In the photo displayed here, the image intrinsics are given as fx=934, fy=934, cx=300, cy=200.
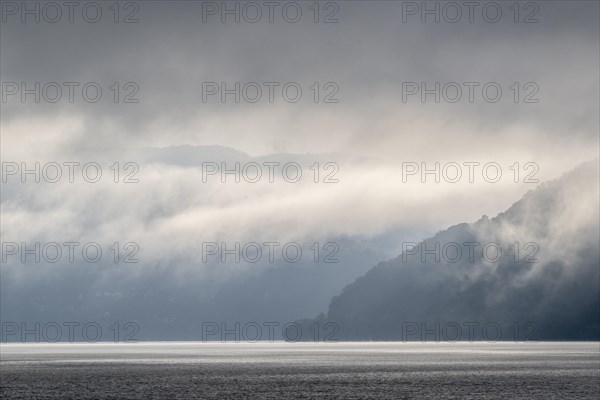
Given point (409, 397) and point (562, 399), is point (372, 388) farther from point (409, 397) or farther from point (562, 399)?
point (562, 399)

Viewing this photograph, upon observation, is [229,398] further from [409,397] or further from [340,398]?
[409,397]

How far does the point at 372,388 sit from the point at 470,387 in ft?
70.4

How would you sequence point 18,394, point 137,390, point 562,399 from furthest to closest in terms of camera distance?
1. point 137,390
2. point 18,394
3. point 562,399

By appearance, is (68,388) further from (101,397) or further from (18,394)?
(101,397)

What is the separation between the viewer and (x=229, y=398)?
16362 cm

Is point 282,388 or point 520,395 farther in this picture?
point 282,388

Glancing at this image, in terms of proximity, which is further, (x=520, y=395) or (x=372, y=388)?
(x=372, y=388)

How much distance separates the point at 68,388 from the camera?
198 meters

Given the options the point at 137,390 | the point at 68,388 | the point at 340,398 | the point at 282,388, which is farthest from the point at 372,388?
the point at 68,388

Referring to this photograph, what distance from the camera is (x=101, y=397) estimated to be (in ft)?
541

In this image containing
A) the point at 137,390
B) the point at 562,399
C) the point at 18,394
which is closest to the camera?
the point at 562,399

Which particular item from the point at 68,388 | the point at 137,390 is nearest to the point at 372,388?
the point at 137,390

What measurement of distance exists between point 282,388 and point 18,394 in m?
53.0

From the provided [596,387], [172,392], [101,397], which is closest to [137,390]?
[172,392]
